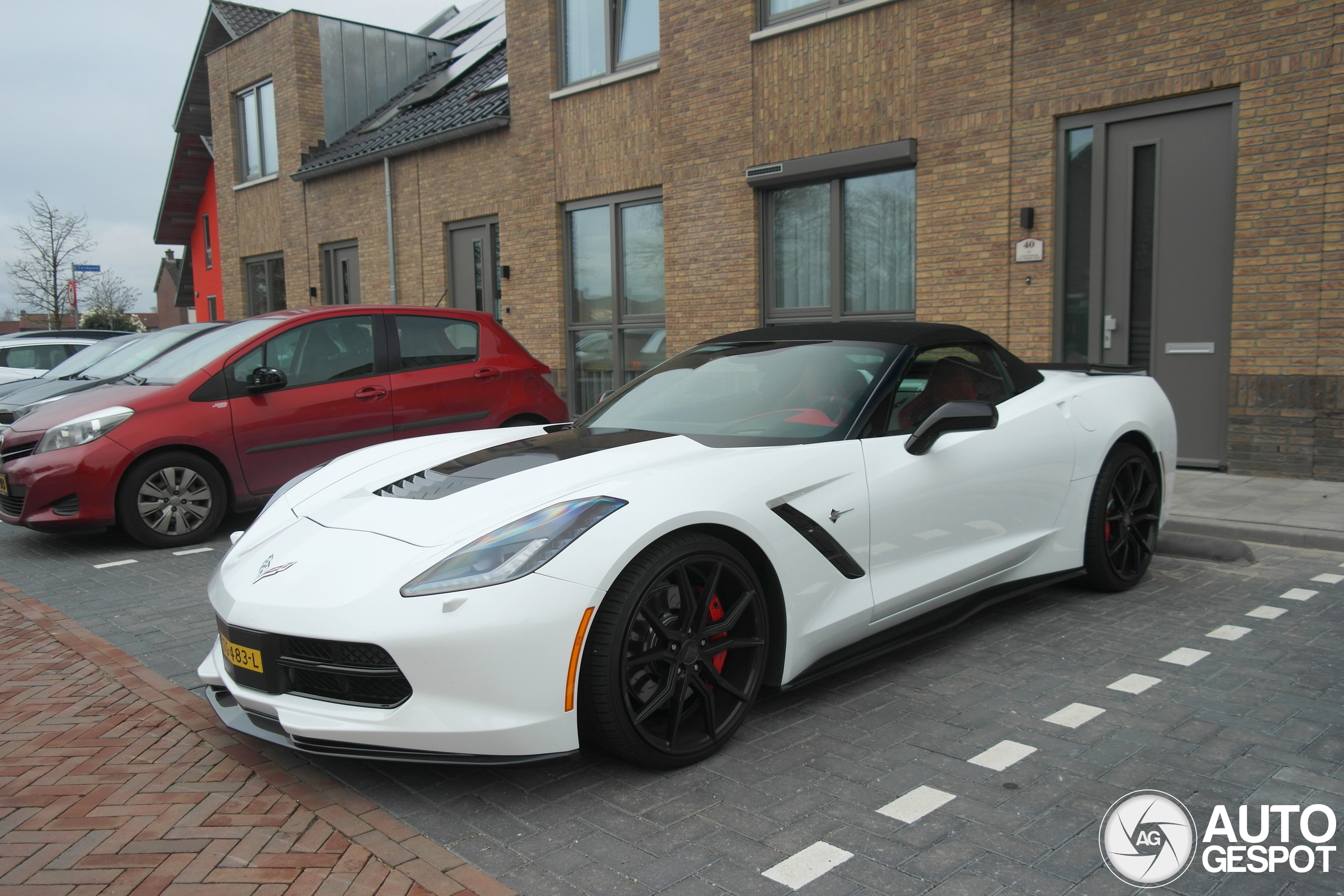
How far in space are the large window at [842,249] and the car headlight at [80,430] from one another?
6.96 meters

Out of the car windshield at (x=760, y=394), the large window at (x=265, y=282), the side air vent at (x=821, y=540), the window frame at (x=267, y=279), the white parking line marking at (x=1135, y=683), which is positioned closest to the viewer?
the side air vent at (x=821, y=540)

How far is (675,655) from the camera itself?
119 inches

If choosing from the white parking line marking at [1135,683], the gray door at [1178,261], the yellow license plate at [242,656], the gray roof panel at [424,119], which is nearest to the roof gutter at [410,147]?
the gray roof panel at [424,119]

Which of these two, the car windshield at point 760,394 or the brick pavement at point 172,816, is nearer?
the brick pavement at point 172,816

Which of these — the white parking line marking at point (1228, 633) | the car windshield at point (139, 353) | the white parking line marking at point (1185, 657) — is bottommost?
the white parking line marking at point (1228, 633)

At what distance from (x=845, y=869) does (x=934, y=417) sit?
1877 millimetres

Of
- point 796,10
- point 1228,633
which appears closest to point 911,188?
point 796,10

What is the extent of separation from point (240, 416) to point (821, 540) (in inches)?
195

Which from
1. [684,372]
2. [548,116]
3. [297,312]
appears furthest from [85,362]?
[684,372]

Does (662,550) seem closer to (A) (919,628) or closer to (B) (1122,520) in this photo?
(A) (919,628)

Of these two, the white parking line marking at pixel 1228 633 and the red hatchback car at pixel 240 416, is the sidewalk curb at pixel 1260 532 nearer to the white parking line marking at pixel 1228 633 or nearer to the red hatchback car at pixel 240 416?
the white parking line marking at pixel 1228 633

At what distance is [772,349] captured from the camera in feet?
14.4

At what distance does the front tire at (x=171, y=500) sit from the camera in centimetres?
657

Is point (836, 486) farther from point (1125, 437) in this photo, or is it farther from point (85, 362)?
point (85, 362)
